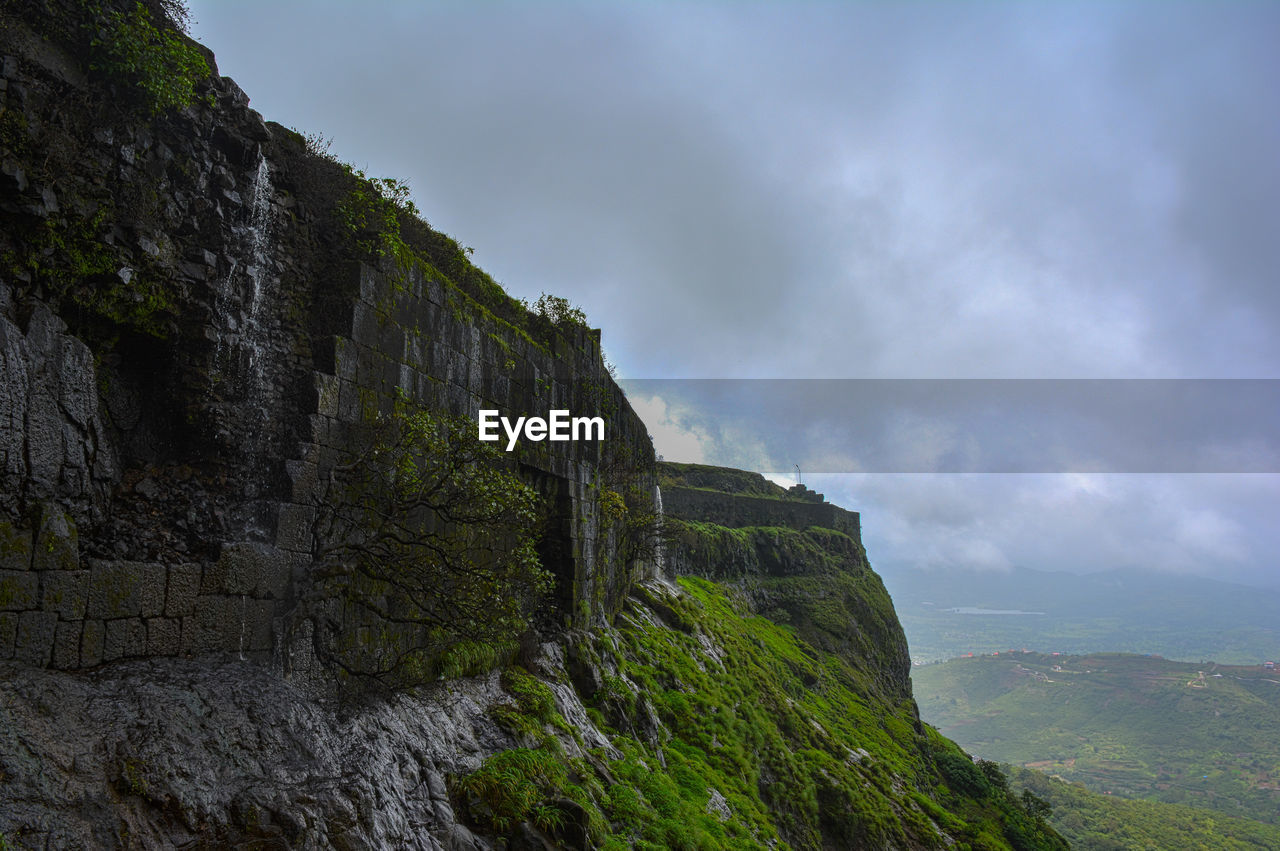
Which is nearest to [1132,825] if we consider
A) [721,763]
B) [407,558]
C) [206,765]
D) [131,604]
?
[721,763]

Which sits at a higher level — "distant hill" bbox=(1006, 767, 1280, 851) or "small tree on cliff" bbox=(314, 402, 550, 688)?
"small tree on cliff" bbox=(314, 402, 550, 688)

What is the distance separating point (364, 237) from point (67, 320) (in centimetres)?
348

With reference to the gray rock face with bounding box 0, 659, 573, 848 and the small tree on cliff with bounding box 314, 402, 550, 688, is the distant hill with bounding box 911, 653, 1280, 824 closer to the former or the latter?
the small tree on cliff with bounding box 314, 402, 550, 688

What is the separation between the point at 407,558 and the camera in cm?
787

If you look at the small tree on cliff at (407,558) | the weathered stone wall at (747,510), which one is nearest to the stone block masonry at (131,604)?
the small tree on cliff at (407,558)

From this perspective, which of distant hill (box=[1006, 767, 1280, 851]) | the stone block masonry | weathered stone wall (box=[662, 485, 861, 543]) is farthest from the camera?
distant hill (box=[1006, 767, 1280, 851])

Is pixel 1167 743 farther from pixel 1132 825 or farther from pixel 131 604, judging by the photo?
pixel 131 604

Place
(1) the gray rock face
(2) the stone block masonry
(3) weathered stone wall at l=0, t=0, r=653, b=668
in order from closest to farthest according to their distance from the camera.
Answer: (1) the gray rock face → (2) the stone block masonry → (3) weathered stone wall at l=0, t=0, r=653, b=668

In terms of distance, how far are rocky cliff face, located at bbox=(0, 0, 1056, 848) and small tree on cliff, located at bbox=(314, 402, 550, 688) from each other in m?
0.19

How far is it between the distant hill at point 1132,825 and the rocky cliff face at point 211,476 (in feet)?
264

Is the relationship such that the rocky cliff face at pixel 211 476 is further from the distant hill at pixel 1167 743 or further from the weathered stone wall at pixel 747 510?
the distant hill at pixel 1167 743

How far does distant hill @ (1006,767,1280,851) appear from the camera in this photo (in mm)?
70438

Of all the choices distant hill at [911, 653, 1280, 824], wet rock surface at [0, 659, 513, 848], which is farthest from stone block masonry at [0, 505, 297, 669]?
distant hill at [911, 653, 1280, 824]

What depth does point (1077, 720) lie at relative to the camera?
191m
